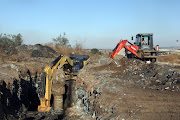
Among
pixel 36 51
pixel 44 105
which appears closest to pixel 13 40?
pixel 36 51

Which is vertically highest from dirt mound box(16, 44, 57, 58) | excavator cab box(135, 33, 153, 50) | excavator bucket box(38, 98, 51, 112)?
excavator cab box(135, 33, 153, 50)

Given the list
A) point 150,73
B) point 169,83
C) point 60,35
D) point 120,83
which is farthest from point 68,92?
point 60,35

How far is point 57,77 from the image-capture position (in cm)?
1212

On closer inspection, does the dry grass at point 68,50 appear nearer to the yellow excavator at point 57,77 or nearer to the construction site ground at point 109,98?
the yellow excavator at point 57,77

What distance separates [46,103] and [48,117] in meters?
1.00

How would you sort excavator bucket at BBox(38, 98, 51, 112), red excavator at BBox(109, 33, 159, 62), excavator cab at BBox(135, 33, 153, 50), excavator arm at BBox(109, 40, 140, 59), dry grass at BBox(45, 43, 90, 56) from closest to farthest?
excavator bucket at BBox(38, 98, 51, 112) → excavator arm at BBox(109, 40, 140, 59) → red excavator at BBox(109, 33, 159, 62) → excavator cab at BBox(135, 33, 153, 50) → dry grass at BBox(45, 43, 90, 56)

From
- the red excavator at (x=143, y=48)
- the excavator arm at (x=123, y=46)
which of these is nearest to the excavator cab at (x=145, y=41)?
the red excavator at (x=143, y=48)

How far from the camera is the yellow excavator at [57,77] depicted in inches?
278

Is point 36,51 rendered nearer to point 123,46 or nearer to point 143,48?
point 123,46

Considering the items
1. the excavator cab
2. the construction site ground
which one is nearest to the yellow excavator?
the construction site ground

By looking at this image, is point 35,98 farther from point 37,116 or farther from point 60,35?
point 60,35

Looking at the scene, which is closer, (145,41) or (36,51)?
(145,41)

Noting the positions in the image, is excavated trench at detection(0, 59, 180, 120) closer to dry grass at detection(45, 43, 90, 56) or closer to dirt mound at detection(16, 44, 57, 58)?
dirt mound at detection(16, 44, 57, 58)

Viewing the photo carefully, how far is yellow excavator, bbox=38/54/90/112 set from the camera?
23.1 ft
